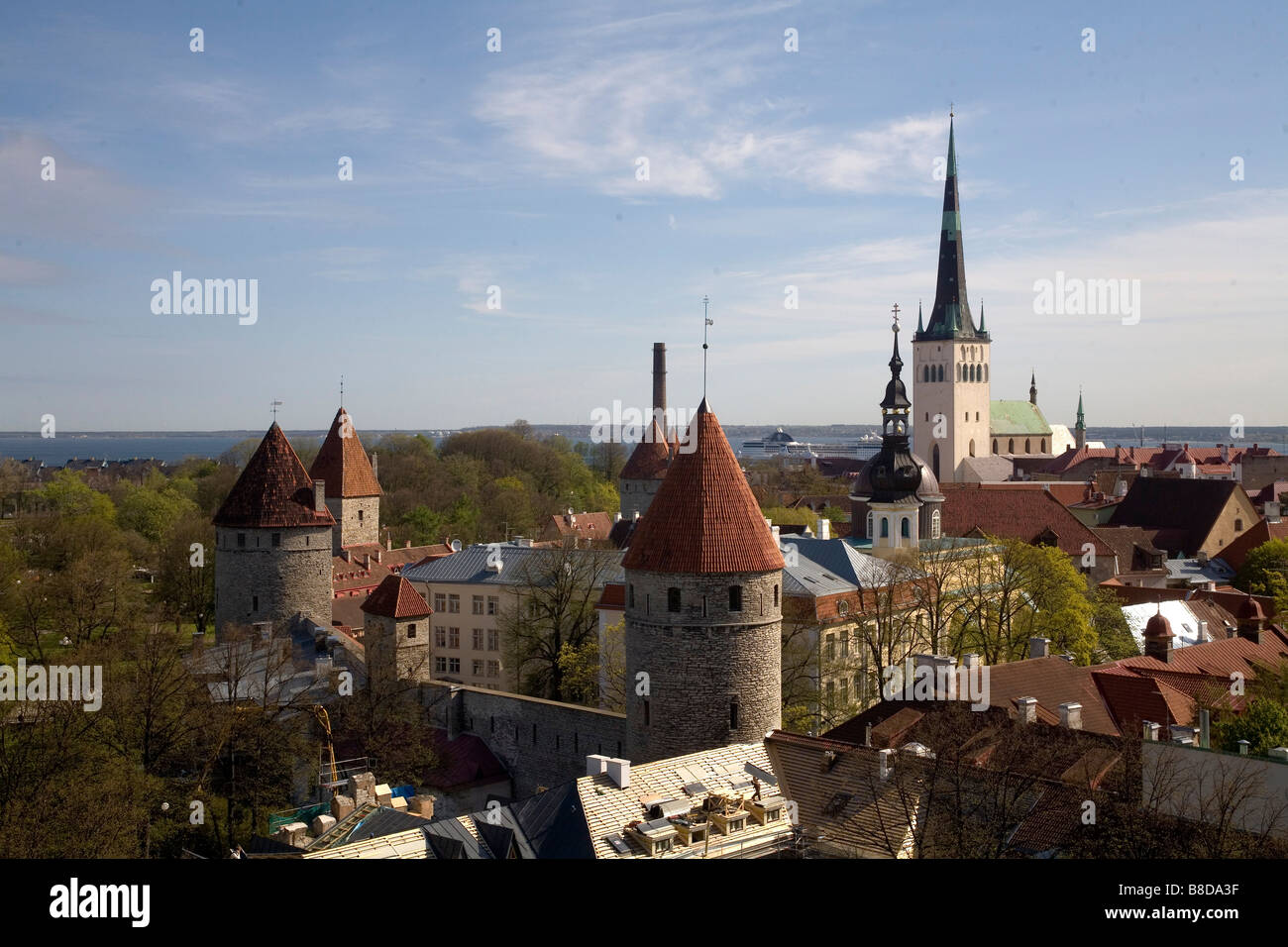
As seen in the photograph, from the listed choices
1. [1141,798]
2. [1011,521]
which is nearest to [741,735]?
[1141,798]

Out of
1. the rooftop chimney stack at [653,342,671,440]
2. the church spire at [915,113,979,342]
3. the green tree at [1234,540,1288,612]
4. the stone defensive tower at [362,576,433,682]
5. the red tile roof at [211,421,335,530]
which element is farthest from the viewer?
the church spire at [915,113,979,342]

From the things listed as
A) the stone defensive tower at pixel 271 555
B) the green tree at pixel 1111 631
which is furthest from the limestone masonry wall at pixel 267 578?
the green tree at pixel 1111 631

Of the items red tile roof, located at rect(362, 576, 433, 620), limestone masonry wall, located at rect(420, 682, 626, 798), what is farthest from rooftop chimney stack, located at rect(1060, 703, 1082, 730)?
red tile roof, located at rect(362, 576, 433, 620)

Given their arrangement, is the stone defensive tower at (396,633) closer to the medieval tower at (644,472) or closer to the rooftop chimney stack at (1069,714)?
the rooftop chimney stack at (1069,714)

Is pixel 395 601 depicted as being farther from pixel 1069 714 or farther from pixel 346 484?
pixel 346 484

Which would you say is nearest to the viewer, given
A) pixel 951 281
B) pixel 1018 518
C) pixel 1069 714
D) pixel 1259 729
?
pixel 1259 729

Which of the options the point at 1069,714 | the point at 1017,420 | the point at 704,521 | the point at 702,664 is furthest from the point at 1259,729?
the point at 1017,420

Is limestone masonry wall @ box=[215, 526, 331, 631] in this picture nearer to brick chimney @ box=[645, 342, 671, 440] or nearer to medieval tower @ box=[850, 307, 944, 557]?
medieval tower @ box=[850, 307, 944, 557]
